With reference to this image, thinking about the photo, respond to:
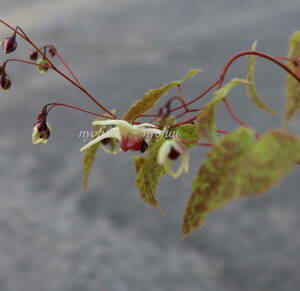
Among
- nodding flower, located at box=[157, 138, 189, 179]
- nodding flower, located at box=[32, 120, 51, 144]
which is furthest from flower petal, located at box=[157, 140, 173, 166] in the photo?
nodding flower, located at box=[32, 120, 51, 144]

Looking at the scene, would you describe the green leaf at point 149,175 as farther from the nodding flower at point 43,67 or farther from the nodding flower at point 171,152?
the nodding flower at point 43,67

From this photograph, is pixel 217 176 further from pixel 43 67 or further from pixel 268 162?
pixel 43 67

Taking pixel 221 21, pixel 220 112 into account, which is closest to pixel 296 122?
pixel 220 112

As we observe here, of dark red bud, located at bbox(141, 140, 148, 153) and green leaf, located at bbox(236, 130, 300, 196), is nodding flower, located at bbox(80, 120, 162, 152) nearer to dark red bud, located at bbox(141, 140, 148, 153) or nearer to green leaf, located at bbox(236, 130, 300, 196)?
dark red bud, located at bbox(141, 140, 148, 153)

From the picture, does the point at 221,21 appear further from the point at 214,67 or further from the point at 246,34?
the point at 214,67

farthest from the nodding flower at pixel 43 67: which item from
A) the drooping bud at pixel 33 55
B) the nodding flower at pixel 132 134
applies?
the nodding flower at pixel 132 134
